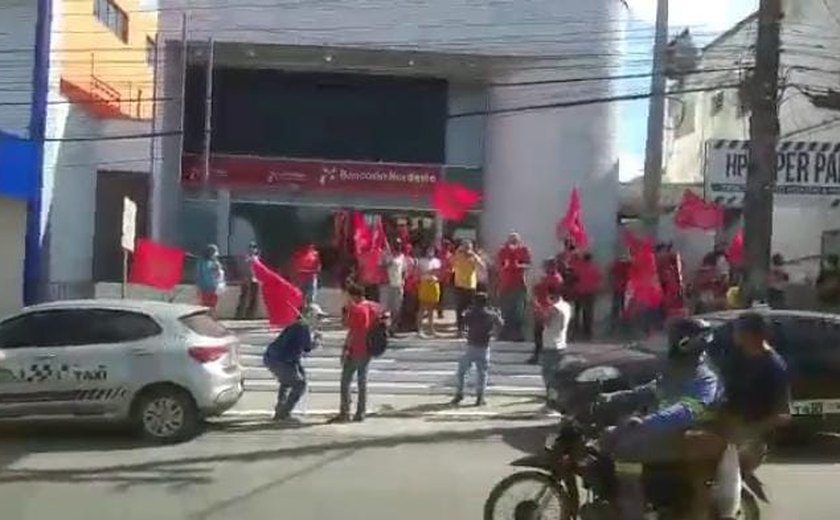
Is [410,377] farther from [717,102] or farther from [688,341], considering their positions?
[717,102]

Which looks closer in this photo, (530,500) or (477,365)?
(530,500)

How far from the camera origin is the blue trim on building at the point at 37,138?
906 inches

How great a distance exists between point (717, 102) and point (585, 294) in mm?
18768

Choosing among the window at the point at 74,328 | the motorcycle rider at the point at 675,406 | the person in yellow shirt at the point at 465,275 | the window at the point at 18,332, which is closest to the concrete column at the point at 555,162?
the person in yellow shirt at the point at 465,275

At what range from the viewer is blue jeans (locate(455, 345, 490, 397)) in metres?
17.5

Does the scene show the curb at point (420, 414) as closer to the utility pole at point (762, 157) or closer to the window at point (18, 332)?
the window at point (18, 332)

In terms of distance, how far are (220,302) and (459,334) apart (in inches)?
202

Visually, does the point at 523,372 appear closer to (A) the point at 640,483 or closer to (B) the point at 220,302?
(B) the point at 220,302

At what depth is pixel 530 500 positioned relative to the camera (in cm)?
902

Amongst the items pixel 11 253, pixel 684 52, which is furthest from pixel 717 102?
pixel 11 253

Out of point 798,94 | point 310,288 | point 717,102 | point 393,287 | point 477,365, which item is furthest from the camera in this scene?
point 717,102

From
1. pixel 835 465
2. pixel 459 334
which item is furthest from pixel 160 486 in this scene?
pixel 459 334

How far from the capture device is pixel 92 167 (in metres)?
27.8

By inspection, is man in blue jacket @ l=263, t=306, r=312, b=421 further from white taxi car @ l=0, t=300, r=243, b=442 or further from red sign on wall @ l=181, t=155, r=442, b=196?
red sign on wall @ l=181, t=155, r=442, b=196
